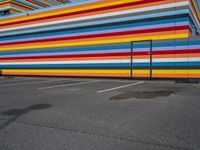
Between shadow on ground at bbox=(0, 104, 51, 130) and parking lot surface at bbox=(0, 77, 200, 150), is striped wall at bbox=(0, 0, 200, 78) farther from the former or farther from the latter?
shadow on ground at bbox=(0, 104, 51, 130)

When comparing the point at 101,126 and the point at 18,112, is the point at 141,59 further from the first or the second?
the point at 101,126

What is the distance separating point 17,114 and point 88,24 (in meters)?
11.4

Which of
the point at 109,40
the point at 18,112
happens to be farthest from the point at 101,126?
the point at 109,40

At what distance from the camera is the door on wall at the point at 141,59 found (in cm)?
1262

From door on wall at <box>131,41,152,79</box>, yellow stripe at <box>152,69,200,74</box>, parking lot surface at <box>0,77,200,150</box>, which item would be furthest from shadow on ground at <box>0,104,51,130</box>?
yellow stripe at <box>152,69,200,74</box>

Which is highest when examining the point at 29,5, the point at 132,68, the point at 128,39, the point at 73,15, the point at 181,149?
the point at 29,5

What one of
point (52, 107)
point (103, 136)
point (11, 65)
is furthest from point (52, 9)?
point (103, 136)

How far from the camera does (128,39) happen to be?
43.6ft

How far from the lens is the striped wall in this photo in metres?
11.8

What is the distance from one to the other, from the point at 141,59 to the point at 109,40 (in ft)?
9.24

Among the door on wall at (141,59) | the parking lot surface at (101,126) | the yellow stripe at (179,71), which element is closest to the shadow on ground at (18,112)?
the parking lot surface at (101,126)

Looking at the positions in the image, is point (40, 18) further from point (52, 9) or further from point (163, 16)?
point (163, 16)

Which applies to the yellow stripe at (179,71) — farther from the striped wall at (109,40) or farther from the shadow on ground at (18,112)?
the shadow on ground at (18,112)

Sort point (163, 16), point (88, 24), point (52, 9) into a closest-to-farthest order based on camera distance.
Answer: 1. point (163, 16)
2. point (88, 24)
3. point (52, 9)
